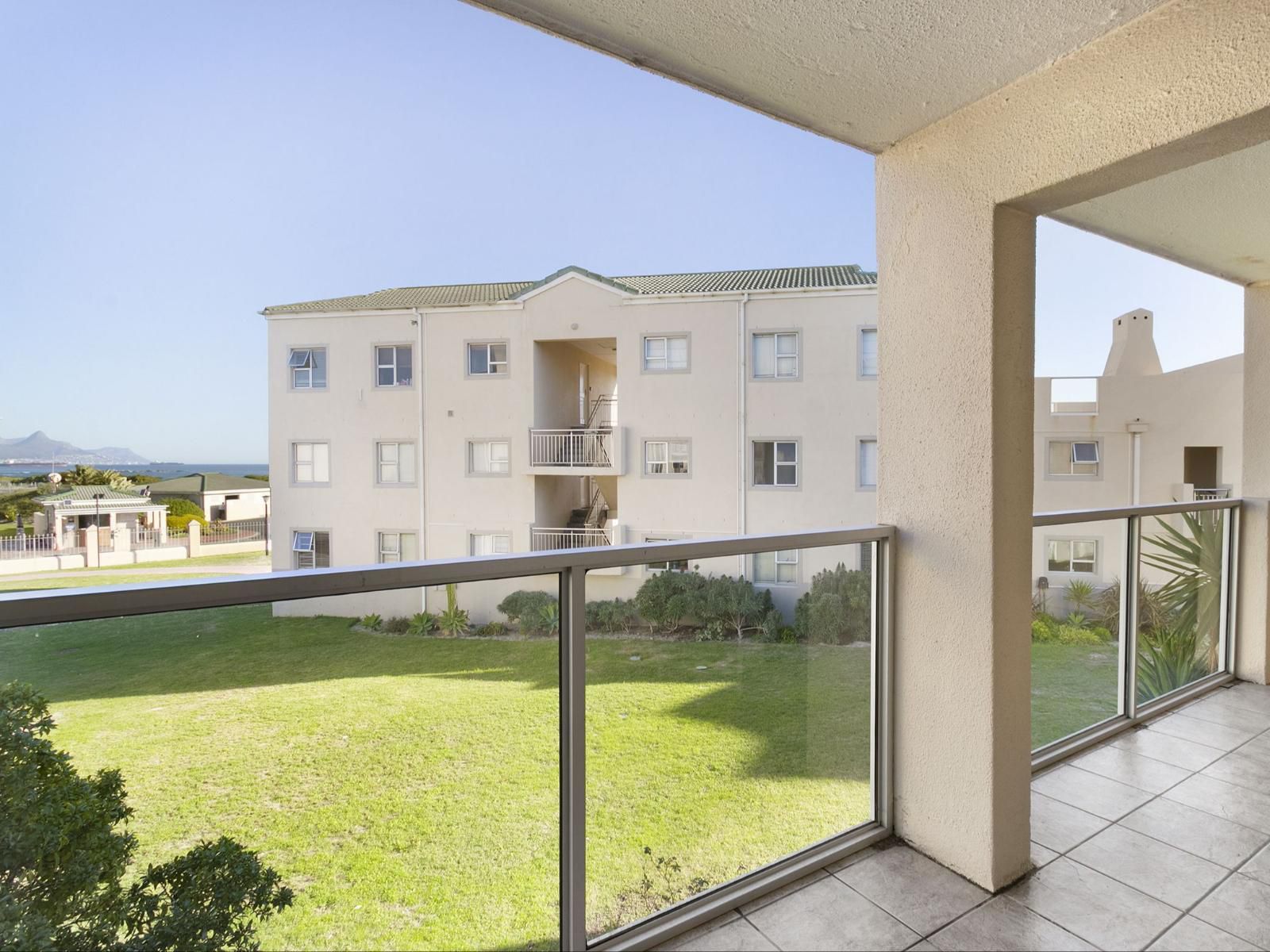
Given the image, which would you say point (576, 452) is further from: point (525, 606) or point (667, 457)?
point (525, 606)

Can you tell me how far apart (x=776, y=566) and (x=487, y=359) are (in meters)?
13.7

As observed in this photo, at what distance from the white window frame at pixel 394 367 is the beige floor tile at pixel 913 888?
14836 mm

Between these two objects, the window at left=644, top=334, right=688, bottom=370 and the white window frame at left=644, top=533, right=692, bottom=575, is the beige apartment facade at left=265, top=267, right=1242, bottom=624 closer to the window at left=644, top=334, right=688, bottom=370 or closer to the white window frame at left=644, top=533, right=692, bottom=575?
the window at left=644, top=334, right=688, bottom=370

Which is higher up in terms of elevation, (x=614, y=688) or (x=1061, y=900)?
(x=614, y=688)

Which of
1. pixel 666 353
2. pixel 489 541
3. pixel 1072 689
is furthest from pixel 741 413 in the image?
pixel 1072 689

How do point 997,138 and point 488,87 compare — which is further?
point 488,87

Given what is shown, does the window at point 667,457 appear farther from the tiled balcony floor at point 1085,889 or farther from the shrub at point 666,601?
the shrub at point 666,601

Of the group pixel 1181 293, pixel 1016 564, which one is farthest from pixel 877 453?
pixel 1181 293

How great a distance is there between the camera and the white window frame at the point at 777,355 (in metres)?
13.3

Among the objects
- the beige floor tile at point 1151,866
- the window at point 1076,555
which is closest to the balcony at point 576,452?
the window at point 1076,555

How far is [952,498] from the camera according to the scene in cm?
173

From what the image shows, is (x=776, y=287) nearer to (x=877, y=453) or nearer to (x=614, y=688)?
(x=877, y=453)

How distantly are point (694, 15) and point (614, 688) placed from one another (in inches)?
58.5

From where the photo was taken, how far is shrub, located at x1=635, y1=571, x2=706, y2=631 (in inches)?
62.2
